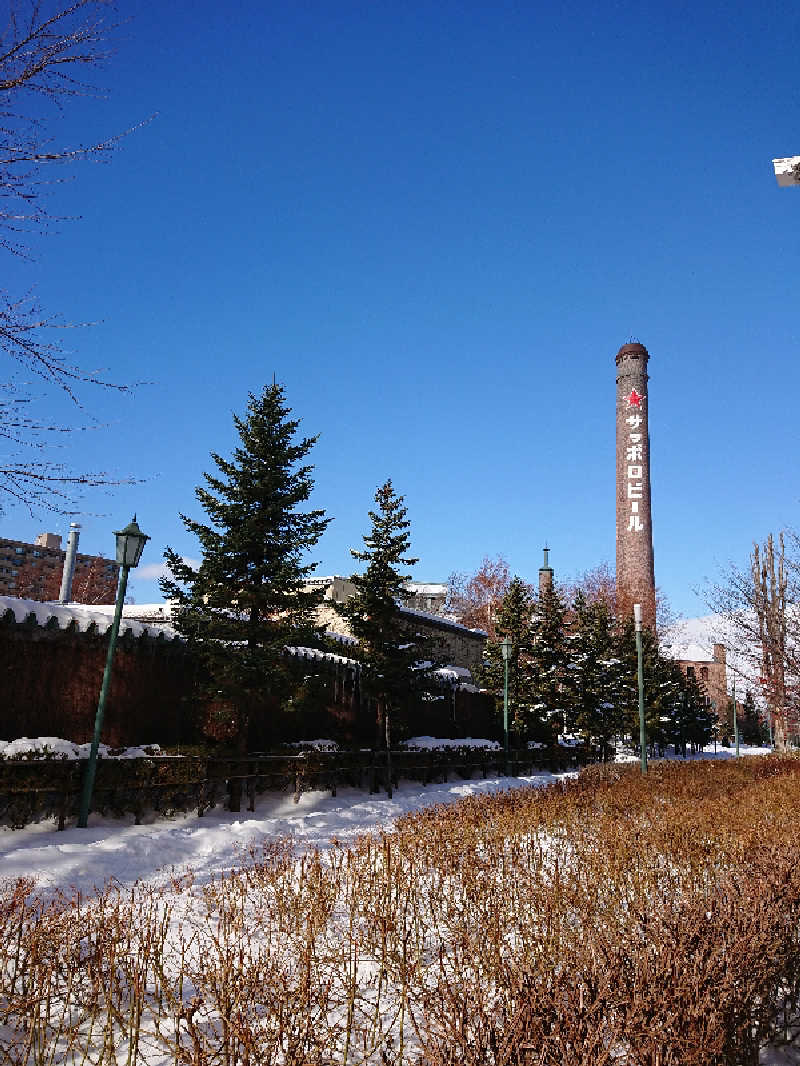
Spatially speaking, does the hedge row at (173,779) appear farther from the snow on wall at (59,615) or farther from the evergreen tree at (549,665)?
the evergreen tree at (549,665)

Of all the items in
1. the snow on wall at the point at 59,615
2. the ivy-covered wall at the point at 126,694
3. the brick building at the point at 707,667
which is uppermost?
the brick building at the point at 707,667

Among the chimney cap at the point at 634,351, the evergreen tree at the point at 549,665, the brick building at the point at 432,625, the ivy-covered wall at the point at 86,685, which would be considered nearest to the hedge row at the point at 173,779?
the ivy-covered wall at the point at 86,685

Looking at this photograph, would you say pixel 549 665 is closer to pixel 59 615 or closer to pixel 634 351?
pixel 59 615

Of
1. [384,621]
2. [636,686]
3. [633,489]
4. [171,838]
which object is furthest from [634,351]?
[171,838]

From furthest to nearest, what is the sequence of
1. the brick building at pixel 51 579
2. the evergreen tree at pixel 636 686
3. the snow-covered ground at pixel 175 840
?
the brick building at pixel 51 579 < the evergreen tree at pixel 636 686 < the snow-covered ground at pixel 175 840

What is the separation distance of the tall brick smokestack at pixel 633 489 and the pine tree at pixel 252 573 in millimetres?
37440

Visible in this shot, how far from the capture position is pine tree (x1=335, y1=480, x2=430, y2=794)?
17.8 m

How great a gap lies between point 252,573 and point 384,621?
5195 mm

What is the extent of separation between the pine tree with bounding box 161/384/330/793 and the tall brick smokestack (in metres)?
37.4

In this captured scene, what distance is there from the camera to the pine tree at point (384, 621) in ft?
58.5

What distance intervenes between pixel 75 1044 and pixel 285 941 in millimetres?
1833

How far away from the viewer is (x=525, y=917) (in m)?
5.84

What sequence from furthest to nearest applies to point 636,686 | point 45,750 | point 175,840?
1. point 636,686
2. point 45,750
3. point 175,840

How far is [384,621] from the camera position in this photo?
18.0 metres
